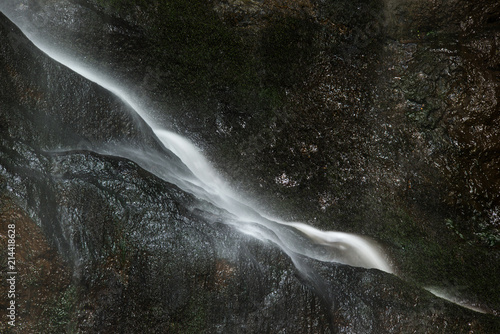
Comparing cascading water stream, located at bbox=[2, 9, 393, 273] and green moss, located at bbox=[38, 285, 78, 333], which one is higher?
cascading water stream, located at bbox=[2, 9, 393, 273]

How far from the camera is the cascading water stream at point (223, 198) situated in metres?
3.80

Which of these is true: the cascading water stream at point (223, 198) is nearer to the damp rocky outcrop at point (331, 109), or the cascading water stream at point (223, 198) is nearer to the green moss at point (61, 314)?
the damp rocky outcrop at point (331, 109)

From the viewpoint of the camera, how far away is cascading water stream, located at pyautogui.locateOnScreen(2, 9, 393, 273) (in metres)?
3.80

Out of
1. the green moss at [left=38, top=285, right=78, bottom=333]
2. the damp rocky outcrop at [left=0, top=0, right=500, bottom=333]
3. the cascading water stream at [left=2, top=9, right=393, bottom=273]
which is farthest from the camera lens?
the cascading water stream at [left=2, top=9, right=393, bottom=273]

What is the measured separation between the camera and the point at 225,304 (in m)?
2.91

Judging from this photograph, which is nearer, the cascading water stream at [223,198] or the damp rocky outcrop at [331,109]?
the damp rocky outcrop at [331,109]

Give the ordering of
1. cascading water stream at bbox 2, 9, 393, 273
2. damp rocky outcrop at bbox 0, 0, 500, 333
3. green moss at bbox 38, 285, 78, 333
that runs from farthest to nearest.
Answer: cascading water stream at bbox 2, 9, 393, 273 → damp rocky outcrop at bbox 0, 0, 500, 333 → green moss at bbox 38, 285, 78, 333

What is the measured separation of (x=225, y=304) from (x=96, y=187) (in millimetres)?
1329

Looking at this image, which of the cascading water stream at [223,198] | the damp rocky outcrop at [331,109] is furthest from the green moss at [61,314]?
the cascading water stream at [223,198]

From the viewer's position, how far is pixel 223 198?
4297 millimetres

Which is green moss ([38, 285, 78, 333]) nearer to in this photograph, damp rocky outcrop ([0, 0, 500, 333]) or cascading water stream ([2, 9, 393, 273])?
damp rocky outcrop ([0, 0, 500, 333])

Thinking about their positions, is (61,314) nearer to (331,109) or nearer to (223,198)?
(223,198)

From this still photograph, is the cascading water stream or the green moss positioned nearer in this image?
the green moss

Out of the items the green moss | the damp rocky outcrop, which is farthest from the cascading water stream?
the green moss
